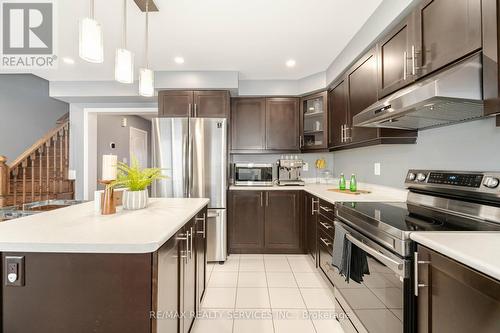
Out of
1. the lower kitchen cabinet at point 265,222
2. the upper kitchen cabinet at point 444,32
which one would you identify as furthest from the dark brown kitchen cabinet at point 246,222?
the upper kitchen cabinet at point 444,32

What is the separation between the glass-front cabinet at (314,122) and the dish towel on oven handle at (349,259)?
1.82 meters

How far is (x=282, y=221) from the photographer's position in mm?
3445

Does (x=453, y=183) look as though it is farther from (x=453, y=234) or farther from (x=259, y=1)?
(x=259, y=1)

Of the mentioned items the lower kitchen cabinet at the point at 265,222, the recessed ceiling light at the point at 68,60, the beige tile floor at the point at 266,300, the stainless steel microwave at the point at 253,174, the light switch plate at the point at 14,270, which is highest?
the recessed ceiling light at the point at 68,60

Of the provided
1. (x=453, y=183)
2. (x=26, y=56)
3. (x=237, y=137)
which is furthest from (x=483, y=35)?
(x=26, y=56)

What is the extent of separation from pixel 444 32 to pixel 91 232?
83.2 inches

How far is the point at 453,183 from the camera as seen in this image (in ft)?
5.08

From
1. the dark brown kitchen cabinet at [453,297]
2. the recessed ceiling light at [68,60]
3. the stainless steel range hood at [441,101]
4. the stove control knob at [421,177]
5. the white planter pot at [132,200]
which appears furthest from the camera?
the recessed ceiling light at [68,60]

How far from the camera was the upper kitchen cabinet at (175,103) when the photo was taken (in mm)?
3428

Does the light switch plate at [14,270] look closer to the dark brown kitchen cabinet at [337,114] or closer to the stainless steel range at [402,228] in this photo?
the stainless steel range at [402,228]

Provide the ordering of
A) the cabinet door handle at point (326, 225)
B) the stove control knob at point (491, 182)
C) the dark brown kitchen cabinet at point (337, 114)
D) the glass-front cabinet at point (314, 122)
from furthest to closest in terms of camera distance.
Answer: the glass-front cabinet at point (314, 122), the dark brown kitchen cabinet at point (337, 114), the cabinet door handle at point (326, 225), the stove control knob at point (491, 182)

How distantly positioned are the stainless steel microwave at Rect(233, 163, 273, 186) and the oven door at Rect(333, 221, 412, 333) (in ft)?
6.39

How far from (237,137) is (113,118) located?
10.4 ft

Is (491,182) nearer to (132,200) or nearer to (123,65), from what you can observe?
(132,200)
